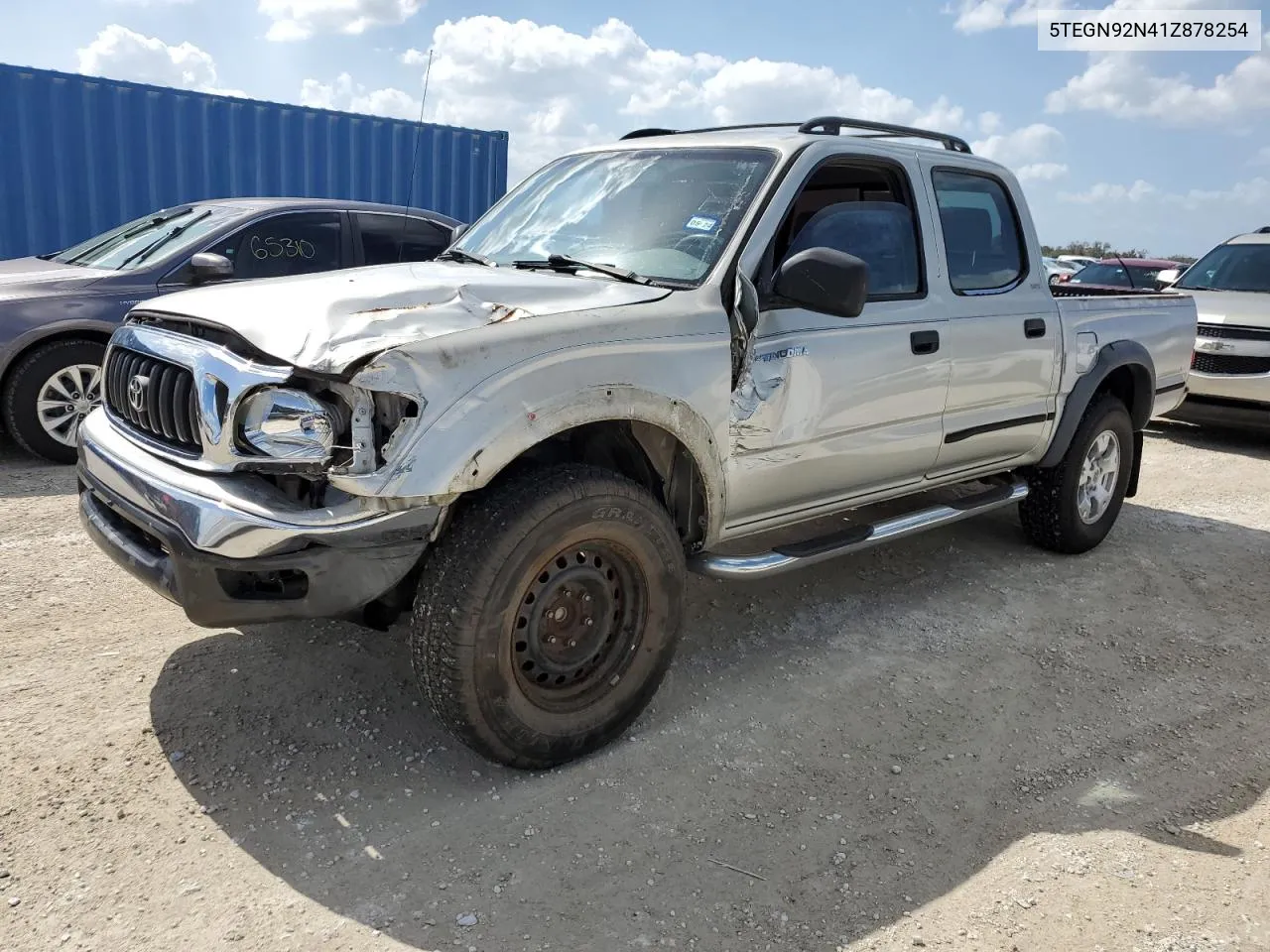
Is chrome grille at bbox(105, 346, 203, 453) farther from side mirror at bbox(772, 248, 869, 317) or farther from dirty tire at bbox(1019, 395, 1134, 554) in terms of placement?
dirty tire at bbox(1019, 395, 1134, 554)

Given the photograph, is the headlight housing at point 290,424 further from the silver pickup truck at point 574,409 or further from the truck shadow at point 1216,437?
the truck shadow at point 1216,437

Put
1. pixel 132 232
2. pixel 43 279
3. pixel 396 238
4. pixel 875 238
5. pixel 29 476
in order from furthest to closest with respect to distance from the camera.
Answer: pixel 396 238 → pixel 132 232 → pixel 43 279 → pixel 29 476 → pixel 875 238

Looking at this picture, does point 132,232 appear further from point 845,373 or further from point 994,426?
point 994,426

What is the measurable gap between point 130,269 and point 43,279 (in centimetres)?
49

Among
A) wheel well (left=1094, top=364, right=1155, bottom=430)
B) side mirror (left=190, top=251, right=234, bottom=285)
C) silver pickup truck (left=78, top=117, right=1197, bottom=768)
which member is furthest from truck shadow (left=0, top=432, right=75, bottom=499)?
wheel well (left=1094, top=364, right=1155, bottom=430)

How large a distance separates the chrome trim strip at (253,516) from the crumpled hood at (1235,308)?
25.9 ft

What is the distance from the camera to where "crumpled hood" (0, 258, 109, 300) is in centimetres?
588

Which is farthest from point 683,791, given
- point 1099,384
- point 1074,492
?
point 1099,384

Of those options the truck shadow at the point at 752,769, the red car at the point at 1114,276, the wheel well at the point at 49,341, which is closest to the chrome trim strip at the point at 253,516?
the truck shadow at the point at 752,769

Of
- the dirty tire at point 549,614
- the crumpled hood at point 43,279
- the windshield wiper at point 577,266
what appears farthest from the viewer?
the crumpled hood at point 43,279

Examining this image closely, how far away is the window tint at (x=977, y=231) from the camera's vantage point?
13.8 ft

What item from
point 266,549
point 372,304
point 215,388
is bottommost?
point 266,549

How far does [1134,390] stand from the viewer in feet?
17.9

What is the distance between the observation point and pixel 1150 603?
15.5 feet
